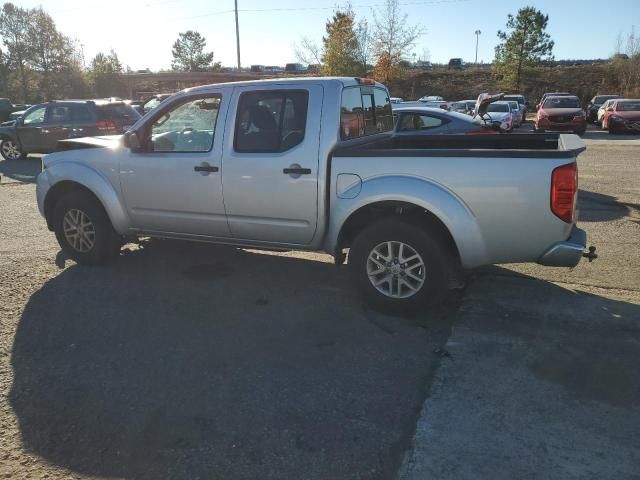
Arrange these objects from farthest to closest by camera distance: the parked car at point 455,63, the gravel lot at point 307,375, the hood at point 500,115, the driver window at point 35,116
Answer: the parked car at point 455,63
the hood at point 500,115
the driver window at point 35,116
the gravel lot at point 307,375

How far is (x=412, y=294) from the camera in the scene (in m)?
4.42

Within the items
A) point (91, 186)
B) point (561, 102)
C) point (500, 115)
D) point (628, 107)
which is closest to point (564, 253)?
point (91, 186)

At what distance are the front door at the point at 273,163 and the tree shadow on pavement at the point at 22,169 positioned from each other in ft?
31.9

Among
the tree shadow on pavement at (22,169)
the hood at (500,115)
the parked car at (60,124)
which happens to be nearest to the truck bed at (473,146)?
the tree shadow on pavement at (22,169)

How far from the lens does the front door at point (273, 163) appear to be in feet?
15.3

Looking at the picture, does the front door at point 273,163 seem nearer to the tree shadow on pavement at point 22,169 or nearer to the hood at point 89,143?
the hood at point 89,143

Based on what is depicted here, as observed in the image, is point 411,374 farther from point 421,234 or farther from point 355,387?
point 421,234

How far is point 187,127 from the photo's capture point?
17.5ft

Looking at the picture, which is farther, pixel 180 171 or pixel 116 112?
pixel 116 112

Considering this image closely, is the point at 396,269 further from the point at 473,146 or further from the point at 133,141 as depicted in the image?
the point at 133,141

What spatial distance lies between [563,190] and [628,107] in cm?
2464

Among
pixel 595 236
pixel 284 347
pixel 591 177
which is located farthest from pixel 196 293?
pixel 591 177

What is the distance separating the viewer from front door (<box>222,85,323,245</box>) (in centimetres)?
466

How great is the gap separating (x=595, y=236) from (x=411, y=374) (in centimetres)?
448
